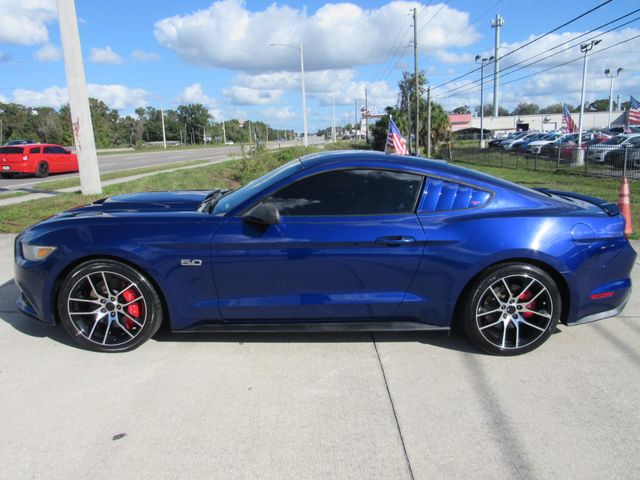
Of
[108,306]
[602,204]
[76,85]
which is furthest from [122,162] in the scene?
[602,204]

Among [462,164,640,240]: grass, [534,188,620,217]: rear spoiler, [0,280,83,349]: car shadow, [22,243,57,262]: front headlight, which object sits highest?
[534,188,620,217]: rear spoiler

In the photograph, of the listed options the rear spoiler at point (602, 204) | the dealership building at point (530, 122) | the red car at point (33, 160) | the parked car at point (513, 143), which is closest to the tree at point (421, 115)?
the parked car at point (513, 143)

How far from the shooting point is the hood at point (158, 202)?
4.23m

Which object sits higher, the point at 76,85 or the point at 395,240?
the point at 76,85

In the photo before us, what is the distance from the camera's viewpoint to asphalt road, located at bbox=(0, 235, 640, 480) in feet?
8.22

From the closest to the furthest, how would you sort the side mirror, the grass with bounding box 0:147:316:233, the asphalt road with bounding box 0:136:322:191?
the side mirror < the grass with bounding box 0:147:316:233 < the asphalt road with bounding box 0:136:322:191

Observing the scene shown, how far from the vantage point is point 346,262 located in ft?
11.3

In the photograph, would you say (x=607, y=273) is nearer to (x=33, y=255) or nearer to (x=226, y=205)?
(x=226, y=205)

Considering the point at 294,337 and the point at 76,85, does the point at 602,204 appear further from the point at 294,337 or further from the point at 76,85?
the point at 76,85

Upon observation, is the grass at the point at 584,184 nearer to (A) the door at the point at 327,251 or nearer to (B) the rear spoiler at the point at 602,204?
(B) the rear spoiler at the point at 602,204

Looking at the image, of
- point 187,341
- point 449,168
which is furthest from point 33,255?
point 449,168

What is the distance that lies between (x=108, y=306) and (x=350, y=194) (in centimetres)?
198

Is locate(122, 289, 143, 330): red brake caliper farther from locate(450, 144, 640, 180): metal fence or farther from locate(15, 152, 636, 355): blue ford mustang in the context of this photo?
locate(450, 144, 640, 180): metal fence

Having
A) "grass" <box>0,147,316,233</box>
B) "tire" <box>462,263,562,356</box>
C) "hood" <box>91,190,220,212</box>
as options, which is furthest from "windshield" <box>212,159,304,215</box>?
"grass" <box>0,147,316,233</box>
